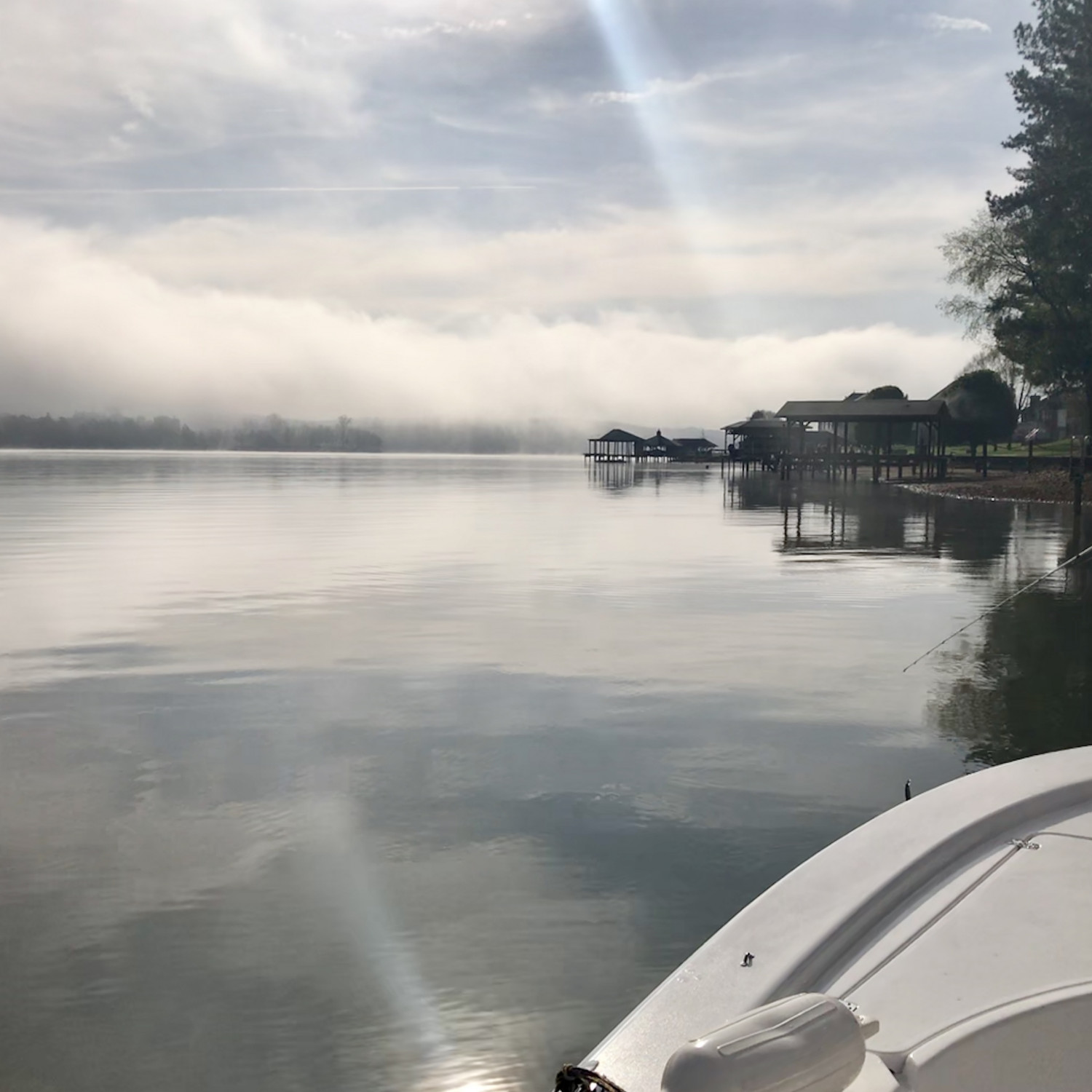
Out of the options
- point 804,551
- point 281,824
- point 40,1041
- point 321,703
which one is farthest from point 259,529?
point 40,1041

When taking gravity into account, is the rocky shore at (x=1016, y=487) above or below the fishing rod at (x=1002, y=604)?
above

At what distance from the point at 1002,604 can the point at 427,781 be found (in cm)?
849

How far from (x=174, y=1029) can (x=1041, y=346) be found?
3847 cm

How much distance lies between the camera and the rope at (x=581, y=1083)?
2.06 meters

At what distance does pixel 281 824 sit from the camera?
5.73 metres

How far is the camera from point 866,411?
57688 mm

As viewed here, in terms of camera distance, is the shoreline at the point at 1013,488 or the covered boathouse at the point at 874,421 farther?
the covered boathouse at the point at 874,421

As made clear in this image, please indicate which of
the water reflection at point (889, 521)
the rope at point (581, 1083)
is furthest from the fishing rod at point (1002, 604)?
the rope at point (581, 1083)

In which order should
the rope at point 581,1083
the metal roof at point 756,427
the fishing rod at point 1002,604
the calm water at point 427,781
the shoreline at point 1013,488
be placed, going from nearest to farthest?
1. the rope at point 581,1083
2. the calm water at point 427,781
3. the fishing rod at point 1002,604
4. the shoreline at point 1013,488
5. the metal roof at point 756,427

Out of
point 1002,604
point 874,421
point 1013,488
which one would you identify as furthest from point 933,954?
point 874,421

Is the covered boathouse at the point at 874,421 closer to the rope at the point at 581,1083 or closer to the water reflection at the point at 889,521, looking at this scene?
the water reflection at the point at 889,521

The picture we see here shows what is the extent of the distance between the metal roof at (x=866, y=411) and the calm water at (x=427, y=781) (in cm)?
4181

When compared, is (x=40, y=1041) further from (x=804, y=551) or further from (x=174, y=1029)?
(x=804, y=551)

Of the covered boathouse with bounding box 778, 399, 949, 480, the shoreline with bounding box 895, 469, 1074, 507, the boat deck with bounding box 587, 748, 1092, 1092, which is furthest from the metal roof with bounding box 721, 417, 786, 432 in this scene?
the boat deck with bounding box 587, 748, 1092, 1092
